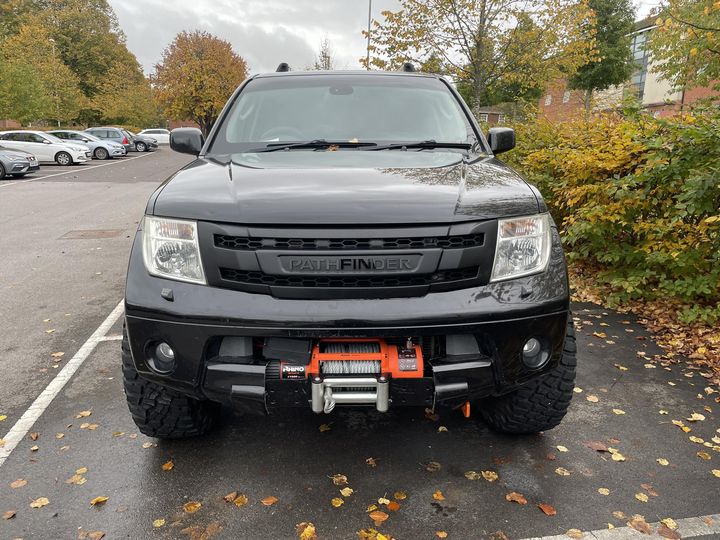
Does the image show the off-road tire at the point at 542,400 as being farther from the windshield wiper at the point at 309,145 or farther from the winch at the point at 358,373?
the windshield wiper at the point at 309,145

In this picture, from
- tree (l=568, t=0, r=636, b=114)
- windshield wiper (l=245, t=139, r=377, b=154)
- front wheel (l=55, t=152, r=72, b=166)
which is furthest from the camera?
front wheel (l=55, t=152, r=72, b=166)

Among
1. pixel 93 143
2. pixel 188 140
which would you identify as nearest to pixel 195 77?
pixel 93 143

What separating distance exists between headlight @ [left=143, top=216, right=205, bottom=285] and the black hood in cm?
5

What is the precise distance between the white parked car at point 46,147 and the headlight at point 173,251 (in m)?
27.1

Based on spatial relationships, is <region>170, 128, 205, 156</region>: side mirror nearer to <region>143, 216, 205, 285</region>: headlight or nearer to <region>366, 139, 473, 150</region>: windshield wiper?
<region>366, 139, 473, 150</region>: windshield wiper

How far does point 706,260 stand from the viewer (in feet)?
15.1

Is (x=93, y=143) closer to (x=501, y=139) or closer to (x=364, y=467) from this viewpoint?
(x=501, y=139)

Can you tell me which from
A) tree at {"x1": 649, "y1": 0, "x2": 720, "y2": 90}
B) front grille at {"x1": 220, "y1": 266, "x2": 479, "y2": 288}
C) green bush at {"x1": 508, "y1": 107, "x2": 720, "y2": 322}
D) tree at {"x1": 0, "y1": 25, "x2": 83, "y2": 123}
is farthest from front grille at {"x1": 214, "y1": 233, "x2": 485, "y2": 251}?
tree at {"x1": 0, "y1": 25, "x2": 83, "y2": 123}

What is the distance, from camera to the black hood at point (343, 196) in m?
2.24

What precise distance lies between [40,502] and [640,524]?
265 centimetres

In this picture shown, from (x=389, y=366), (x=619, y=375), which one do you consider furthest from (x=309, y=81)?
(x=619, y=375)

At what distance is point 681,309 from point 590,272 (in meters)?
1.29

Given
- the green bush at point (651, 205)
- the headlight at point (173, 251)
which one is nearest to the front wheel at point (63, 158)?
the green bush at point (651, 205)

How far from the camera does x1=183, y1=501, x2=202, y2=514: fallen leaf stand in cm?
246
